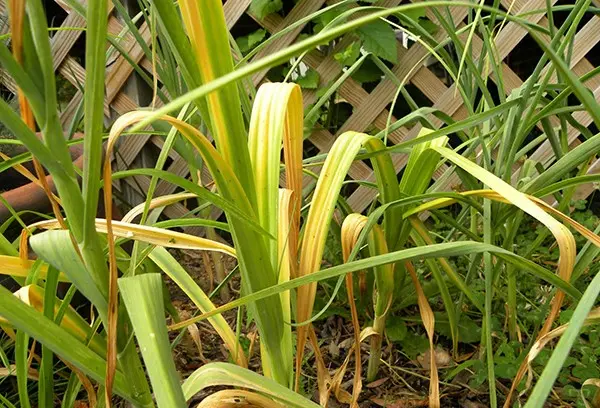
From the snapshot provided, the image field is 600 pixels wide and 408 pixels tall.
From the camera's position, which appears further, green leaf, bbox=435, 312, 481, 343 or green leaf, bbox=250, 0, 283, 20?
green leaf, bbox=250, 0, 283, 20

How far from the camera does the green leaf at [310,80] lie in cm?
156

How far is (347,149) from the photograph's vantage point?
0.64 meters

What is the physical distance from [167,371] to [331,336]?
2.24 feet

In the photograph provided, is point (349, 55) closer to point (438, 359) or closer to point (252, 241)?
point (438, 359)

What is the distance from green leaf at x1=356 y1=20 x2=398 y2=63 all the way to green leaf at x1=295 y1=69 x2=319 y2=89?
160 millimetres

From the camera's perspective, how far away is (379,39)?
58.0 inches

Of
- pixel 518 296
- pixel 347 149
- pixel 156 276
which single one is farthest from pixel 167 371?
pixel 518 296

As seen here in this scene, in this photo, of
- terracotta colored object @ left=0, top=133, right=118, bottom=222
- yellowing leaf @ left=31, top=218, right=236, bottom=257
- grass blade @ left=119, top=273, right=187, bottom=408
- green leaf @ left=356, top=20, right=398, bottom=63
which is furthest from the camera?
green leaf @ left=356, top=20, right=398, bottom=63

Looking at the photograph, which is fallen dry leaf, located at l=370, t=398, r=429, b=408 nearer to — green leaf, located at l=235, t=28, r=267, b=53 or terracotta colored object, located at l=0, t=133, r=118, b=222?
terracotta colored object, located at l=0, t=133, r=118, b=222

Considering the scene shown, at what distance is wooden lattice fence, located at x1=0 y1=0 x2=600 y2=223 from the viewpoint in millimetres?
1522

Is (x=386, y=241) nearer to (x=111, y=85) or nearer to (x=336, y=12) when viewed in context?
(x=336, y=12)

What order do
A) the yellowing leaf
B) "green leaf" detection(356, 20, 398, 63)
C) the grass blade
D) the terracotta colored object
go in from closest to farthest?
the grass blade < the yellowing leaf < the terracotta colored object < "green leaf" detection(356, 20, 398, 63)

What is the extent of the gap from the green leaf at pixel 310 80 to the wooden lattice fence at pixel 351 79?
0.02m

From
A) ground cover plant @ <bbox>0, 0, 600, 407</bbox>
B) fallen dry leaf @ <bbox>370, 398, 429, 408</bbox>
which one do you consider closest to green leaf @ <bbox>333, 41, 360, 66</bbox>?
ground cover plant @ <bbox>0, 0, 600, 407</bbox>
